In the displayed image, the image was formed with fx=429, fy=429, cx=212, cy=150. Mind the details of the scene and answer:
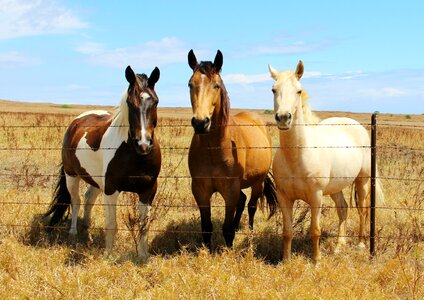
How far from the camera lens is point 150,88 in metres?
4.69

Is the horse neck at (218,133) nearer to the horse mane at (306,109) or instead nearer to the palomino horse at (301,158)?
the palomino horse at (301,158)

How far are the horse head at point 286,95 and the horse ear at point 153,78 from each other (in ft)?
4.06

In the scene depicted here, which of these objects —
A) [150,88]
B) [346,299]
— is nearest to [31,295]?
[150,88]

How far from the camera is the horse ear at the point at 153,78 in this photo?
471cm

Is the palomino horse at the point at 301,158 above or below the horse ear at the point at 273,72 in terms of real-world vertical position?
below

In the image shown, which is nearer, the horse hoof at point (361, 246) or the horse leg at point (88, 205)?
the horse hoof at point (361, 246)

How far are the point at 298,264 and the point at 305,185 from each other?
32.8 inches

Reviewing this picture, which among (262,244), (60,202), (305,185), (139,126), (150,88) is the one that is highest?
(150,88)

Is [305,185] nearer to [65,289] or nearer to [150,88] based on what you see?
[150,88]

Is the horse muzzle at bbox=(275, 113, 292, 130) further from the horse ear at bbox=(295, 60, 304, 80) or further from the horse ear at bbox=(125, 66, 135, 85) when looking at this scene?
the horse ear at bbox=(125, 66, 135, 85)

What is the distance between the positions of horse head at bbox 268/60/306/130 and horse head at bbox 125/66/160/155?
1.28 m

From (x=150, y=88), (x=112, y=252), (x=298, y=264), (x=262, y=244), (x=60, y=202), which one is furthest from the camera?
(x=60, y=202)

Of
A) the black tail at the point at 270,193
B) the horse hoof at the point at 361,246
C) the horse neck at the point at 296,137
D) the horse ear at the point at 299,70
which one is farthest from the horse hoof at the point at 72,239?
the horse hoof at the point at 361,246

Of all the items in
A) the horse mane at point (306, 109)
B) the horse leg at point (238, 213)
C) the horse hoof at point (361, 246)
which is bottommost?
the horse hoof at point (361, 246)
